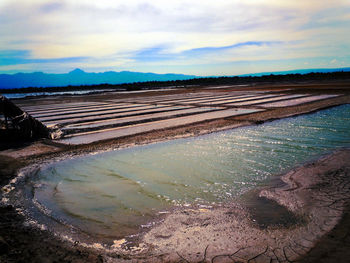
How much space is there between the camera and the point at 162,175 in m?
4.60

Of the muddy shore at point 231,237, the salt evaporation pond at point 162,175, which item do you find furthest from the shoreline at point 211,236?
the salt evaporation pond at point 162,175

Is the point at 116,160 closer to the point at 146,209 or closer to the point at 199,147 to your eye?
the point at 199,147

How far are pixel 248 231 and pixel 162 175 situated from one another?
83.0 inches

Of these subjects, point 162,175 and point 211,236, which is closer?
point 211,236

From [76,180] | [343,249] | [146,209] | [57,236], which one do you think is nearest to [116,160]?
[76,180]

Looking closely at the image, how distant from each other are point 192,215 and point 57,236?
151 cm

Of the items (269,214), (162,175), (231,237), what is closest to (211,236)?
(231,237)

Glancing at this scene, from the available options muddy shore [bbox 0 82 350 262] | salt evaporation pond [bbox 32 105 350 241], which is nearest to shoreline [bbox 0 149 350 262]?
muddy shore [bbox 0 82 350 262]

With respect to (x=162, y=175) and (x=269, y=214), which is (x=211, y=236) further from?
(x=162, y=175)

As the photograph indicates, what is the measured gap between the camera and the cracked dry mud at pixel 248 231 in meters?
2.39

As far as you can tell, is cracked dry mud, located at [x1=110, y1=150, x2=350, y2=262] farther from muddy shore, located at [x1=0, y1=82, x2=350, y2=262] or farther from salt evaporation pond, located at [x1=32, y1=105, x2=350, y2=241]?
salt evaporation pond, located at [x1=32, y1=105, x2=350, y2=241]

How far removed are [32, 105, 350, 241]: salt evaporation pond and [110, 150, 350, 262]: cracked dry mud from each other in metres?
0.36

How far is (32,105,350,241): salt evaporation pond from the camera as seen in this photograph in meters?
3.37

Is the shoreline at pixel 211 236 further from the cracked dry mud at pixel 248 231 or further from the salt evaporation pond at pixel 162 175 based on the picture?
the salt evaporation pond at pixel 162 175
